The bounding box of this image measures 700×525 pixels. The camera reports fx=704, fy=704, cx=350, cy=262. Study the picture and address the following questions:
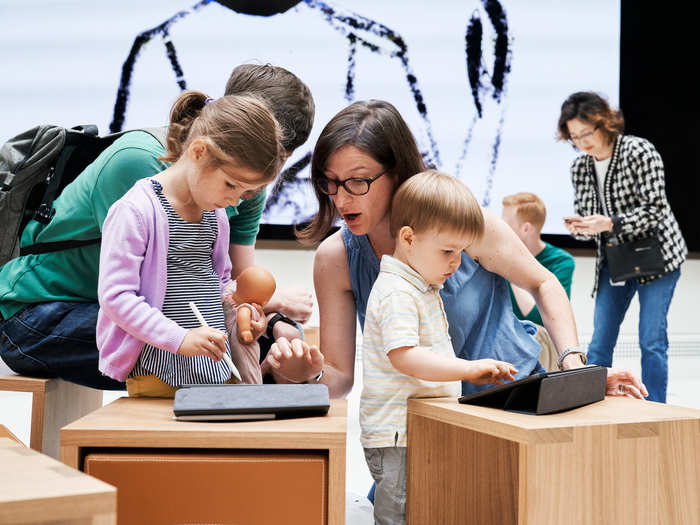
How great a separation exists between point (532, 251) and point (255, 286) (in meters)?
2.35

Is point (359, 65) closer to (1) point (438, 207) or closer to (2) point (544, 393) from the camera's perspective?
(1) point (438, 207)

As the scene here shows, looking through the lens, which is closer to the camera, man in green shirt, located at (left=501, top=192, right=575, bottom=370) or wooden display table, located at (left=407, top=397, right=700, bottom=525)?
wooden display table, located at (left=407, top=397, right=700, bottom=525)

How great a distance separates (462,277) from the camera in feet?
5.57

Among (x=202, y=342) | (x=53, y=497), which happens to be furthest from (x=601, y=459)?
(x=53, y=497)

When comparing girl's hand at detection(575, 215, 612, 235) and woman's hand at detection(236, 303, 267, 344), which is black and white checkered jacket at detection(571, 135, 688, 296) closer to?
girl's hand at detection(575, 215, 612, 235)

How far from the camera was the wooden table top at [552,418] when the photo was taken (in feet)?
3.51

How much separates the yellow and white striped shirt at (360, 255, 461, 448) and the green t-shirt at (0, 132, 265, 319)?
610 millimetres

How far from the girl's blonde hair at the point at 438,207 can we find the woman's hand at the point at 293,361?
33 cm

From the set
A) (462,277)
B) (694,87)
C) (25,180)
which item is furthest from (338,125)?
(694,87)

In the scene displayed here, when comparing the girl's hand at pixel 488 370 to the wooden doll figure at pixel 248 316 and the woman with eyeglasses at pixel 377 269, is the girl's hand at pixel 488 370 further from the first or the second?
the wooden doll figure at pixel 248 316

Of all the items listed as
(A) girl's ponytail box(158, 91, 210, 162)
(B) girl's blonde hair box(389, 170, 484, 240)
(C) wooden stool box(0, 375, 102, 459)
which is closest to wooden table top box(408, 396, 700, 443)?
(B) girl's blonde hair box(389, 170, 484, 240)

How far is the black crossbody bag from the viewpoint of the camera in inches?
133

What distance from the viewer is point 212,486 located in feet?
3.51

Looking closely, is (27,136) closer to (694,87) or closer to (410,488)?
(410,488)
